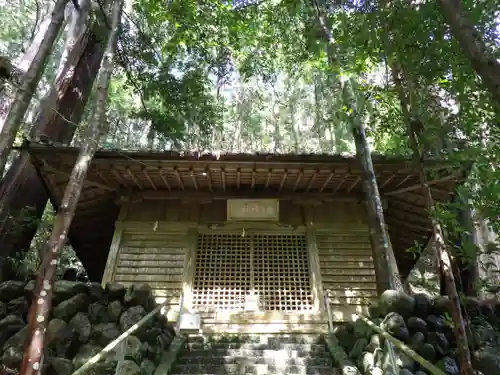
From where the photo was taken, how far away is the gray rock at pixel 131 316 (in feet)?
16.7

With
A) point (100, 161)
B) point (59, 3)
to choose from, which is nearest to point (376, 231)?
point (100, 161)

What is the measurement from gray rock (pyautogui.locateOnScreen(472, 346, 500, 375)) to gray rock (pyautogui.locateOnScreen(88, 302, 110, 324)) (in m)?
4.62

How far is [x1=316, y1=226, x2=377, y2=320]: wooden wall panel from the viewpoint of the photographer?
24.3 feet

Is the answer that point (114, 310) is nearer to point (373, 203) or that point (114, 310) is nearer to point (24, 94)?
point (24, 94)

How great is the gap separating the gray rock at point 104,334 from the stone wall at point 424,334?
3182 mm

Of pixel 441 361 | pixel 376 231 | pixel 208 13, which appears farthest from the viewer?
→ pixel 208 13

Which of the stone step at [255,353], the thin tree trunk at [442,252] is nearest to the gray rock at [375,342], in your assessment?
the stone step at [255,353]

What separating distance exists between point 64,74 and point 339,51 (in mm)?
6485

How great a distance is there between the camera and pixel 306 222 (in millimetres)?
8250

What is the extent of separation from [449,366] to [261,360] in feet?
8.01

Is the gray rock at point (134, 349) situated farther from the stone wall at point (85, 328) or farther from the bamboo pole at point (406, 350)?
the bamboo pole at point (406, 350)

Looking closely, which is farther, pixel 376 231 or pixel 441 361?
pixel 376 231

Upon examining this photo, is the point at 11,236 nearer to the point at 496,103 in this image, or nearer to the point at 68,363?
the point at 68,363

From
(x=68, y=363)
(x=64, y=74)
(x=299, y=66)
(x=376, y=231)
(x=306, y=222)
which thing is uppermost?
(x=299, y=66)
